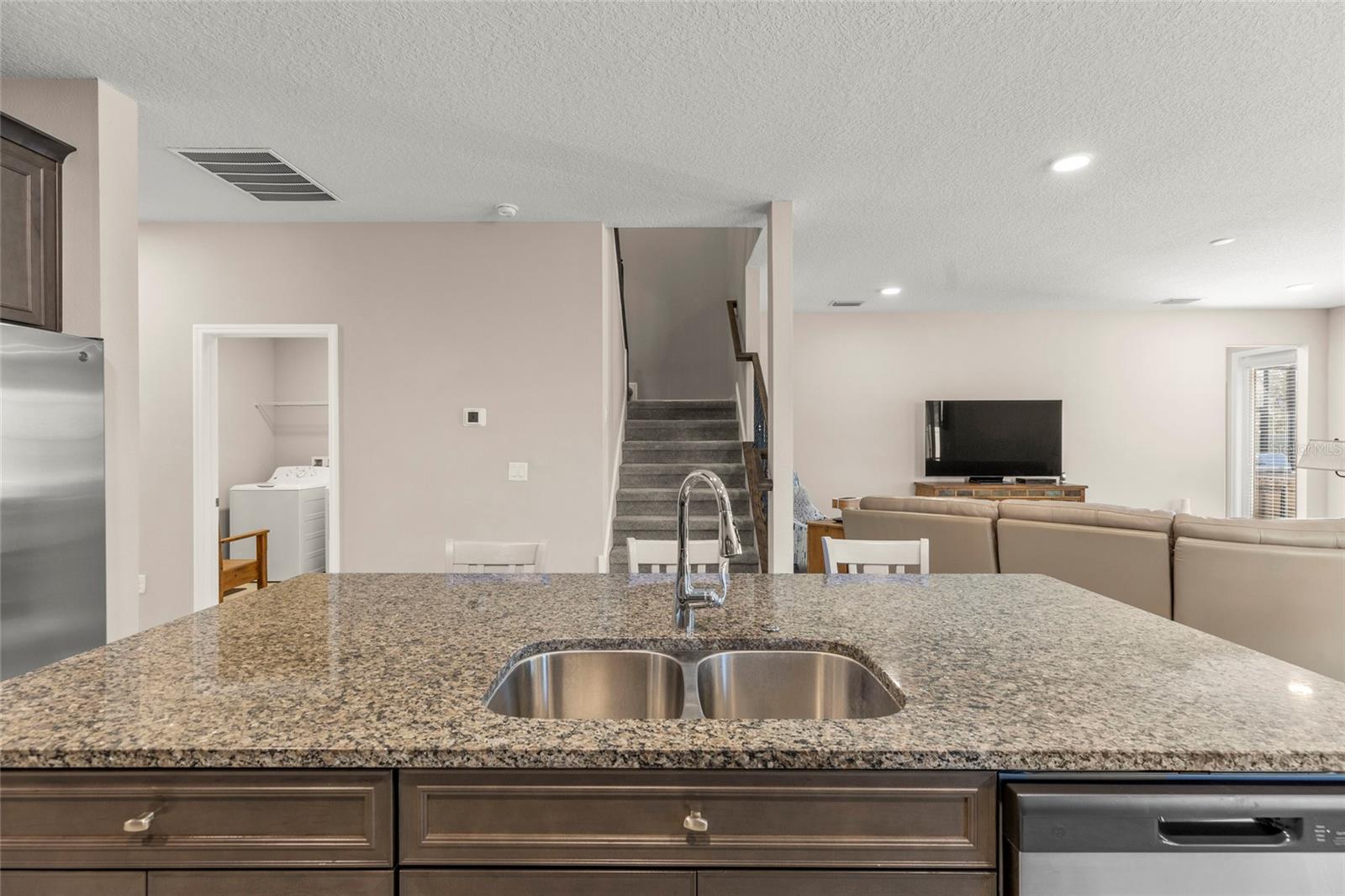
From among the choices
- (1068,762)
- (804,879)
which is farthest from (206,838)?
(1068,762)

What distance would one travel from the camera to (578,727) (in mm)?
974

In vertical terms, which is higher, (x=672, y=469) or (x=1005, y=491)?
(x=672, y=469)

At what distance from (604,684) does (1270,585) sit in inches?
131

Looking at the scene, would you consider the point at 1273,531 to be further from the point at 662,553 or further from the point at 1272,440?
the point at 1272,440

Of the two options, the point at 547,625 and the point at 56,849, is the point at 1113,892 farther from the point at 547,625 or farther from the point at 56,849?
the point at 56,849

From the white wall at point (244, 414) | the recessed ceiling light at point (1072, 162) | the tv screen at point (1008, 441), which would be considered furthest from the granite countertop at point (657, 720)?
the tv screen at point (1008, 441)

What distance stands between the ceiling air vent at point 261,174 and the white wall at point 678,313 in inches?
158

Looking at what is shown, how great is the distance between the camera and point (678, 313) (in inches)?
297

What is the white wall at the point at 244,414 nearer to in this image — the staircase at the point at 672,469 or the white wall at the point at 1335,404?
the staircase at the point at 672,469

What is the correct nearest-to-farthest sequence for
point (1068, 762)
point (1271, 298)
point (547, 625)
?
point (1068, 762) < point (547, 625) < point (1271, 298)

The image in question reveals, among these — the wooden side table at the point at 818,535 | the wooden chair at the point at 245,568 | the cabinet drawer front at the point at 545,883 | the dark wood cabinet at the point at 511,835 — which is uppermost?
the dark wood cabinet at the point at 511,835

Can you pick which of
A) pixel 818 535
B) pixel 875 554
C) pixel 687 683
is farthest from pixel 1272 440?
pixel 687 683

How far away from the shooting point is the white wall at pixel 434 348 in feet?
13.8

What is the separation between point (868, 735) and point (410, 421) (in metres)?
3.81
